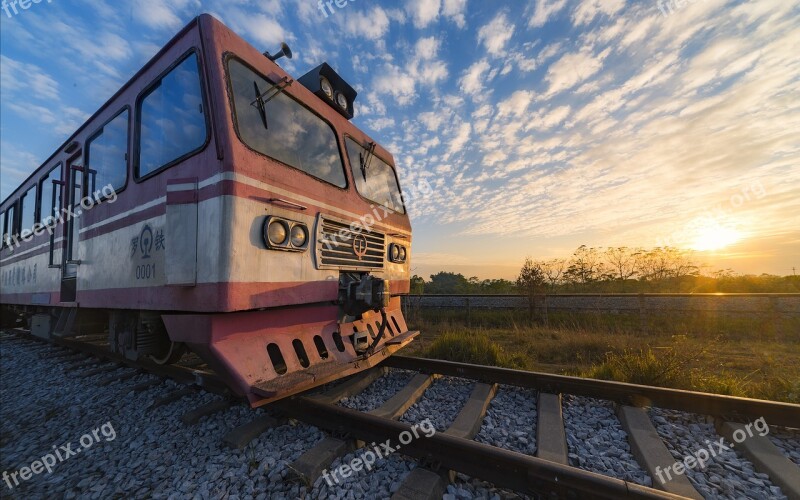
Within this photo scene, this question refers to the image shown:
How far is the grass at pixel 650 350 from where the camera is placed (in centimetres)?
398

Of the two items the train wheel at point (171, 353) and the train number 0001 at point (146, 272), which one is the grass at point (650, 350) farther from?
the train number 0001 at point (146, 272)

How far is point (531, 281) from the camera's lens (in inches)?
451

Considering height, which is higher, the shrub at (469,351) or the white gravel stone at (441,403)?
the shrub at (469,351)

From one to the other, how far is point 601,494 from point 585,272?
1502 cm

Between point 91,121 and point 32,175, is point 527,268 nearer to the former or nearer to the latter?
point 91,121

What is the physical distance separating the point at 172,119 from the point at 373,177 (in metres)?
2.46

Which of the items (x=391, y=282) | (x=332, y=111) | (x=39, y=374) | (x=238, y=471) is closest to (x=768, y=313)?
(x=391, y=282)

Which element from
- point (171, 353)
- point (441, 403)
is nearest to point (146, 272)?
point (171, 353)

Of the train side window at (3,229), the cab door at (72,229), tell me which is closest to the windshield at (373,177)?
the cab door at (72,229)

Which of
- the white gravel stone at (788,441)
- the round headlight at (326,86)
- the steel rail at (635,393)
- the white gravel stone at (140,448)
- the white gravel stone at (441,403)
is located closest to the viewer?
the white gravel stone at (140,448)

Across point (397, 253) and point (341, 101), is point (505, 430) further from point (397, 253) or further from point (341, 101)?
point (341, 101)

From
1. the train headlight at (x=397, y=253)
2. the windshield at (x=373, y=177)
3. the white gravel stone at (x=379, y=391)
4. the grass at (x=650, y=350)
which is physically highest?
the windshield at (x=373, y=177)

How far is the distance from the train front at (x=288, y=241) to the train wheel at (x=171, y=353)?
0.87m

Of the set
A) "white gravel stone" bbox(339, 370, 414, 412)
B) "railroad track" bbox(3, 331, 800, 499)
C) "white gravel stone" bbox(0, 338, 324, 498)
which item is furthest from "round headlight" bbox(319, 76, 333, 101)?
"white gravel stone" bbox(0, 338, 324, 498)
